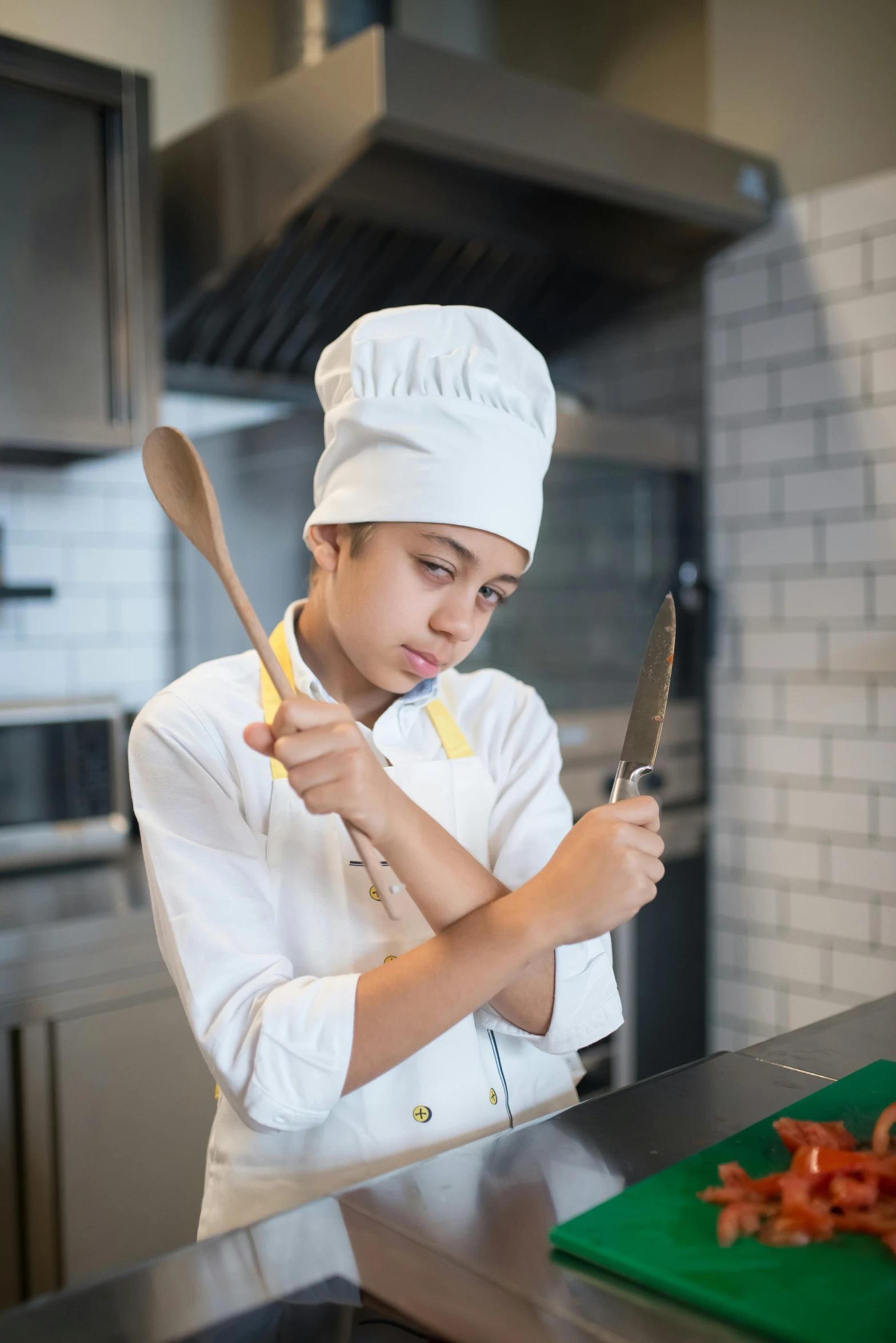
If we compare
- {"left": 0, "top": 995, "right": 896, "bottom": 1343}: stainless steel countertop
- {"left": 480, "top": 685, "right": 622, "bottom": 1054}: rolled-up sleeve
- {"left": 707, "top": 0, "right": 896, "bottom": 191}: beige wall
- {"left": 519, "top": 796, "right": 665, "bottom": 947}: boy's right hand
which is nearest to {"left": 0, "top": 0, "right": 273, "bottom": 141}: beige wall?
{"left": 707, "top": 0, "right": 896, "bottom": 191}: beige wall

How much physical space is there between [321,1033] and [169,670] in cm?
169

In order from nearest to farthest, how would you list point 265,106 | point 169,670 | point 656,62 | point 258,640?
1. point 258,640
2. point 265,106
3. point 169,670
4. point 656,62

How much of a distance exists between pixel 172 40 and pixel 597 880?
2.29m

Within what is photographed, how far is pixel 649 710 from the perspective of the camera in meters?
1.01

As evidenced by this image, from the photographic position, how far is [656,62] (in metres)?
2.74

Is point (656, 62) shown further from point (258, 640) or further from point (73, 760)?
point (258, 640)

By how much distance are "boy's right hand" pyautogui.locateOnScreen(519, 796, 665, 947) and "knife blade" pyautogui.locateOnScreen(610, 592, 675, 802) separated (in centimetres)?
9

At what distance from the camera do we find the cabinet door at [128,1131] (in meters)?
1.66

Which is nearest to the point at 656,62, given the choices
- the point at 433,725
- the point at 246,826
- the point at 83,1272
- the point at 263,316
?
the point at 263,316

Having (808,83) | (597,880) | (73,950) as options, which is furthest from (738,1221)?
(808,83)

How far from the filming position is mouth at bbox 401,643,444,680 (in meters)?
0.97

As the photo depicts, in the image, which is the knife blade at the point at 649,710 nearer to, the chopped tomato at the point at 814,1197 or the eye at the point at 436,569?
the eye at the point at 436,569

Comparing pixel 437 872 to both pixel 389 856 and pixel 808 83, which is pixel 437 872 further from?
pixel 808 83

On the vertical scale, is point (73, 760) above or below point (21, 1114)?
above
